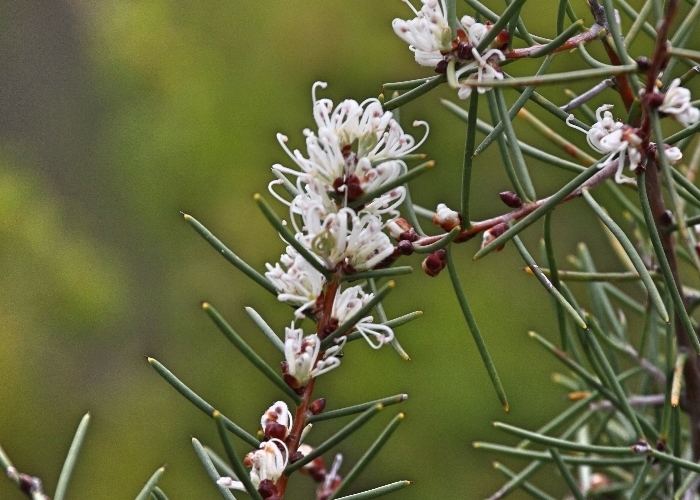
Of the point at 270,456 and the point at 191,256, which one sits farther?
the point at 191,256

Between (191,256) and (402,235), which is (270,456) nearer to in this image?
(402,235)

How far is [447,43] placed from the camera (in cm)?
22

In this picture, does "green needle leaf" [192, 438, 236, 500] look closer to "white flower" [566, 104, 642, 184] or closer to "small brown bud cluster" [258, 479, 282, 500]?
"small brown bud cluster" [258, 479, 282, 500]

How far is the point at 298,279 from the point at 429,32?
7cm

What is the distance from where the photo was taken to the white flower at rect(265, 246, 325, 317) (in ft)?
0.74

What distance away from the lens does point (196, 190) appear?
987mm

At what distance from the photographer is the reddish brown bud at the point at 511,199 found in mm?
237

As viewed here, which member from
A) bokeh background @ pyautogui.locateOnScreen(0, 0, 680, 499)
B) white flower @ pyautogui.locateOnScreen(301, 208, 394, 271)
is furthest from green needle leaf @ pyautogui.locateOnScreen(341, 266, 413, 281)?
bokeh background @ pyautogui.locateOnScreen(0, 0, 680, 499)

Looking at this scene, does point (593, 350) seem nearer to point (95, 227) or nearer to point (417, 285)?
point (417, 285)

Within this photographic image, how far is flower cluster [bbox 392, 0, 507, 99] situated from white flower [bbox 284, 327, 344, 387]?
0.07 meters

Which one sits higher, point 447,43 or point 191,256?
point 447,43

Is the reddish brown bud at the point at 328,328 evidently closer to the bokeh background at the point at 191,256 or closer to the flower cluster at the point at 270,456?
A: the flower cluster at the point at 270,456

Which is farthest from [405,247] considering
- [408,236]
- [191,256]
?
[191,256]

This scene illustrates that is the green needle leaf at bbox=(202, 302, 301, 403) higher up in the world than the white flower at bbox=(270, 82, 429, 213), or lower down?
lower down
